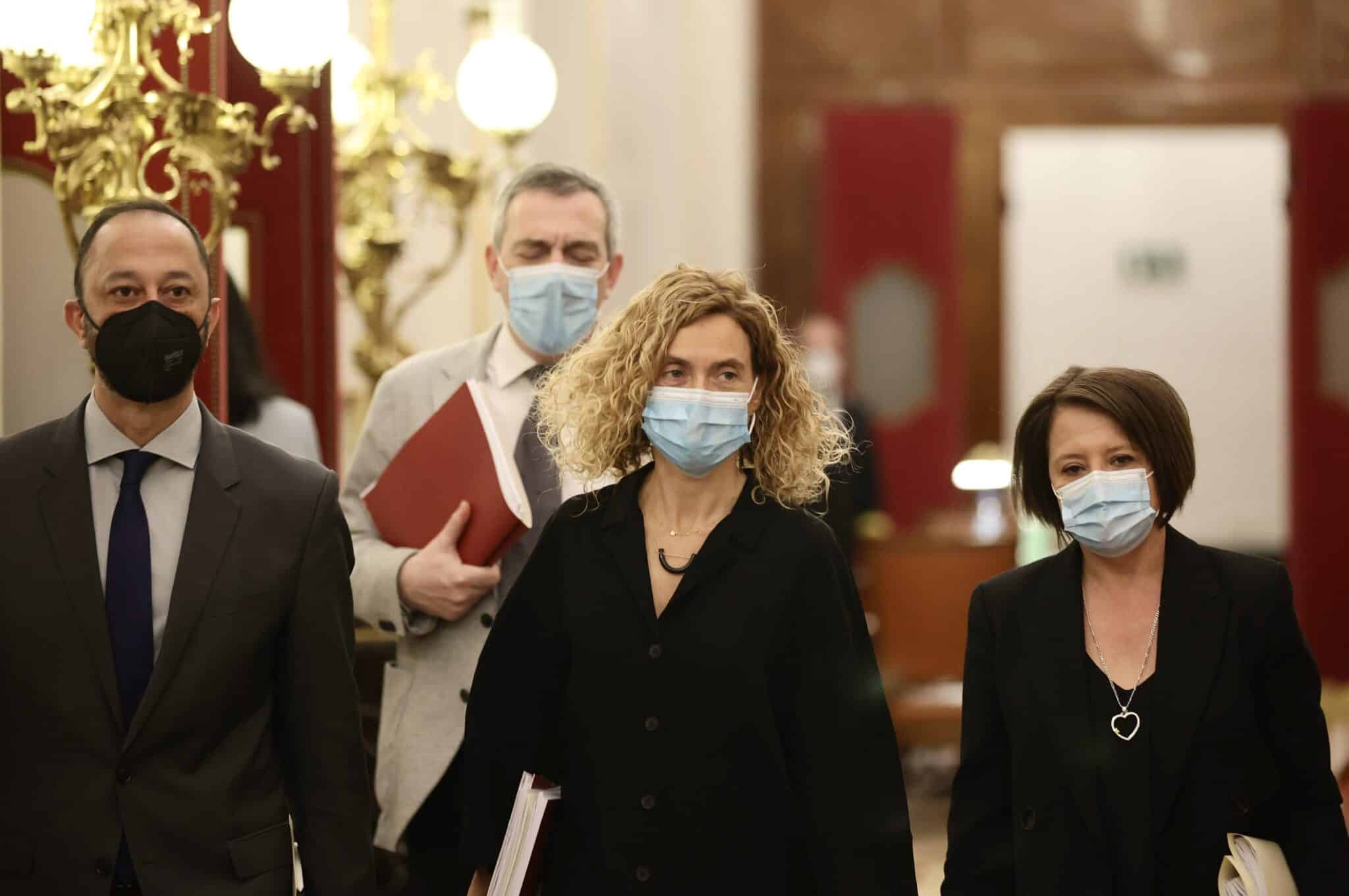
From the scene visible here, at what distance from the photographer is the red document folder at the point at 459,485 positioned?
3.79 m

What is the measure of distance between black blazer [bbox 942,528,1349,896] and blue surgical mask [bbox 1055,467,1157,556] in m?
0.12

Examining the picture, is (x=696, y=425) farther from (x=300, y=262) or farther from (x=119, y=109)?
(x=300, y=262)

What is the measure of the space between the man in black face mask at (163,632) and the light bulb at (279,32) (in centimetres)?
219

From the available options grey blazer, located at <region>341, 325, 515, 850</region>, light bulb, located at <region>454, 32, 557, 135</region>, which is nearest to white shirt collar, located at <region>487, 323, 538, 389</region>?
grey blazer, located at <region>341, 325, 515, 850</region>

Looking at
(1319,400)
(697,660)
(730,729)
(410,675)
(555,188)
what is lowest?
(1319,400)

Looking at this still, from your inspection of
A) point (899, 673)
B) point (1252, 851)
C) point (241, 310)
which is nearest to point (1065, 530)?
point (1252, 851)

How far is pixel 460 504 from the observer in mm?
3836

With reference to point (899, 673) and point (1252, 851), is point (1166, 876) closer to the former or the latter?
point (1252, 851)

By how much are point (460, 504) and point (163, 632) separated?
0.92 m

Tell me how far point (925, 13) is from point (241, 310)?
9.43 meters

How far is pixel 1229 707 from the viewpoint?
127 inches

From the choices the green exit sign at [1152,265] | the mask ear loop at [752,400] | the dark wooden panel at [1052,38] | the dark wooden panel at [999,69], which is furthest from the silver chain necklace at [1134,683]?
the green exit sign at [1152,265]

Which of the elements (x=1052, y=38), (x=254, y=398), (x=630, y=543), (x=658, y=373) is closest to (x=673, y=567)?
(x=630, y=543)

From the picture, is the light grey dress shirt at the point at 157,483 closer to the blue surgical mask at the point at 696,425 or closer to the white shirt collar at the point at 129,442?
the white shirt collar at the point at 129,442
